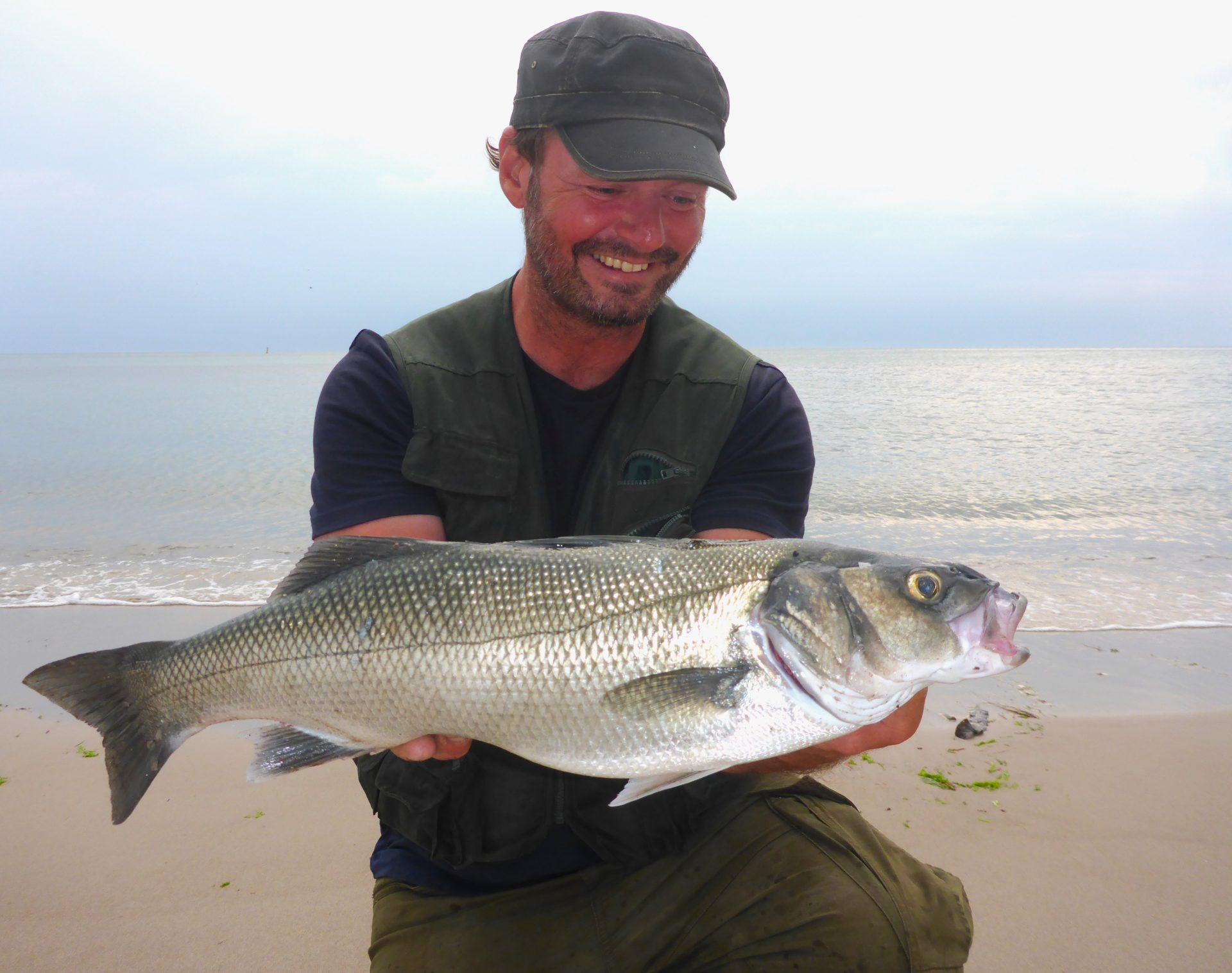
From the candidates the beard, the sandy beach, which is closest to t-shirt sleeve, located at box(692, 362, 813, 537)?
the beard

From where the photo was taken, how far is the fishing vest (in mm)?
2611

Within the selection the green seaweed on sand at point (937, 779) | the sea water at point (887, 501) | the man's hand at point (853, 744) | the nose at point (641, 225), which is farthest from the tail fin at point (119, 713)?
the sea water at point (887, 501)

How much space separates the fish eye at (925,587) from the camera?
2.13 m

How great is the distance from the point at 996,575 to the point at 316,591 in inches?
297

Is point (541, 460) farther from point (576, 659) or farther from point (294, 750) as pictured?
point (294, 750)

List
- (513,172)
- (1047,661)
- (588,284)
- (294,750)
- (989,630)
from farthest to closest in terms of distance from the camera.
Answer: (1047,661)
(513,172)
(588,284)
(294,750)
(989,630)

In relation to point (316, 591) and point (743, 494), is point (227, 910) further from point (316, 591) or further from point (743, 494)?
point (743, 494)

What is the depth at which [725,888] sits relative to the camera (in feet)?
8.35

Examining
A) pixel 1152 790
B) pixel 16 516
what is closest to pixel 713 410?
pixel 1152 790

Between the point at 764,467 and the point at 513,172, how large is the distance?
60.4 inches

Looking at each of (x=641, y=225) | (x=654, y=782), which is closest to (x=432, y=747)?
(x=654, y=782)

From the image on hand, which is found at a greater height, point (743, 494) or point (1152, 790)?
point (743, 494)

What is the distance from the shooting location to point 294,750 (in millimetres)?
2373

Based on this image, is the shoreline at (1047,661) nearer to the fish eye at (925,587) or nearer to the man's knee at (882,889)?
the man's knee at (882,889)
